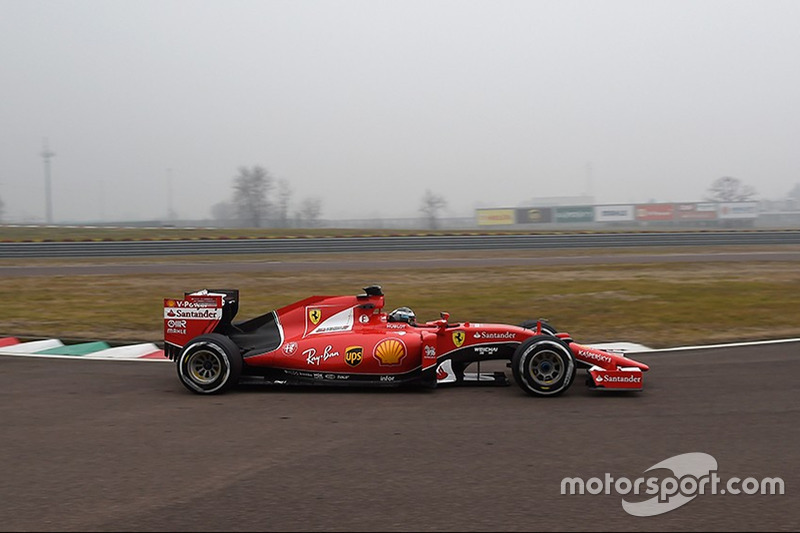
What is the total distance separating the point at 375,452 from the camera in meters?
5.54

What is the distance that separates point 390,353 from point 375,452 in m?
2.24

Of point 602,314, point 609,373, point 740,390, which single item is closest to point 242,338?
point 609,373

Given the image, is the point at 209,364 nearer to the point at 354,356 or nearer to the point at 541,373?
the point at 354,356

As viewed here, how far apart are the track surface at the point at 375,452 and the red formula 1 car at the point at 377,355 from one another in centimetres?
20

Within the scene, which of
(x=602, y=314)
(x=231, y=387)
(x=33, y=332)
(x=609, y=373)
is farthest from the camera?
(x=602, y=314)

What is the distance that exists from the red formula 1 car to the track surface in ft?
0.65

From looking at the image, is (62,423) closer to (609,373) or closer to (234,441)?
(234,441)

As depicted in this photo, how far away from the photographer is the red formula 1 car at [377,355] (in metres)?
7.34

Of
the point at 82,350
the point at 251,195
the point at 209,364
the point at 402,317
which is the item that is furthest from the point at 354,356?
the point at 251,195

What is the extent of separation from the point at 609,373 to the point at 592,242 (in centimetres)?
3339

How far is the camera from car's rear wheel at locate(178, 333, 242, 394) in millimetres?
7723

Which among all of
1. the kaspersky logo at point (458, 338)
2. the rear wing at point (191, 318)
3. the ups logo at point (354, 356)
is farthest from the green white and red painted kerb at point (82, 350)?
the kaspersky logo at point (458, 338)

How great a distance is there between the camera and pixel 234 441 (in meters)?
5.94

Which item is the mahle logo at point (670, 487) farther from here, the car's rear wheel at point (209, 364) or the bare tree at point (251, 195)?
the bare tree at point (251, 195)
